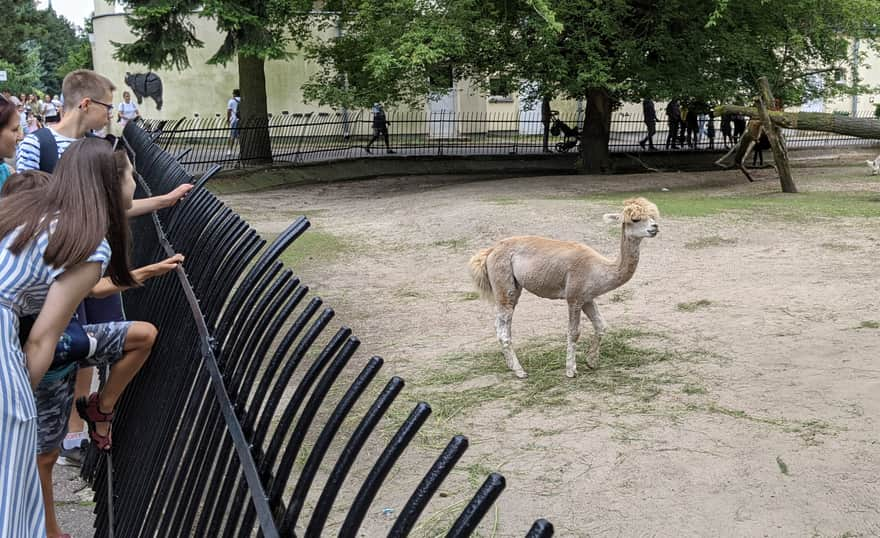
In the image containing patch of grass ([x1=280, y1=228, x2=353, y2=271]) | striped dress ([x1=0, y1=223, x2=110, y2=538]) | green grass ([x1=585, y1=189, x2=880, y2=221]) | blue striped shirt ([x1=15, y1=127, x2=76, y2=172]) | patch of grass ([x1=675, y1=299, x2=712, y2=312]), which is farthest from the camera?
green grass ([x1=585, y1=189, x2=880, y2=221])

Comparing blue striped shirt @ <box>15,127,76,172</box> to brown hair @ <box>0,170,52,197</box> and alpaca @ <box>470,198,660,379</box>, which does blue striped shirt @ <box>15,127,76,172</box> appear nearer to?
brown hair @ <box>0,170,52,197</box>

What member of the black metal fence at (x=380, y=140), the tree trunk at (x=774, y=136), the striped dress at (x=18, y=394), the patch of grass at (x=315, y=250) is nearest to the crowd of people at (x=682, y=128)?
the black metal fence at (x=380, y=140)

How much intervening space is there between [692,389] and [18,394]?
426cm

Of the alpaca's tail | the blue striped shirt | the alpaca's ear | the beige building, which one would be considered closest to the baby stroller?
the beige building

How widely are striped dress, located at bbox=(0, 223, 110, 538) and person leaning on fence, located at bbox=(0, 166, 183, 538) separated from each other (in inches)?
16.0

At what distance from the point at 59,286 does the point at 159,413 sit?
918mm

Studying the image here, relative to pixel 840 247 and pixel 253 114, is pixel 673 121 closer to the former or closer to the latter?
pixel 253 114

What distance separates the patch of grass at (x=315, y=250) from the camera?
11.4 m

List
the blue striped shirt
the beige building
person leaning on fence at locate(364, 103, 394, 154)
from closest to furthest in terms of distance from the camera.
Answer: the blue striped shirt < person leaning on fence at locate(364, 103, 394, 154) < the beige building

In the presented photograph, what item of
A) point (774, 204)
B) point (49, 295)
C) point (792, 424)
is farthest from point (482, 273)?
point (774, 204)

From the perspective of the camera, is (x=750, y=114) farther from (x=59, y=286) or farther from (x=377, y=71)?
(x=59, y=286)

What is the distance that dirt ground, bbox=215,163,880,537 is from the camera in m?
4.43

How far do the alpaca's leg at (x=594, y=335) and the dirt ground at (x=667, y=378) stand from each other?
83mm

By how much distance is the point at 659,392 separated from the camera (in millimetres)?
5934
